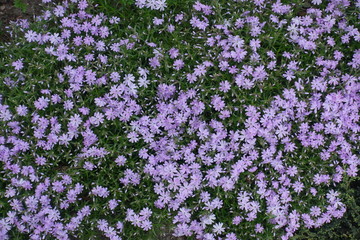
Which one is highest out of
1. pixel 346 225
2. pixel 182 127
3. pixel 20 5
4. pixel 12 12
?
pixel 12 12

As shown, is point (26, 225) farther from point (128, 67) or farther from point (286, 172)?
point (286, 172)

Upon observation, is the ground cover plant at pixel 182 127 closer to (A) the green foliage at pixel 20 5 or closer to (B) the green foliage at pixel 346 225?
(B) the green foliage at pixel 346 225

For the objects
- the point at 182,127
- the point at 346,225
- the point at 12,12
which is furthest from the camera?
the point at 12,12

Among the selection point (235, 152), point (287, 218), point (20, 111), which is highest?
point (20, 111)

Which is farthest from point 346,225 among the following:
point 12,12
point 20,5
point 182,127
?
point 12,12

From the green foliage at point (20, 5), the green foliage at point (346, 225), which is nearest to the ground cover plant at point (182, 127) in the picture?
the green foliage at point (346, 225)

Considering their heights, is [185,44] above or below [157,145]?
above

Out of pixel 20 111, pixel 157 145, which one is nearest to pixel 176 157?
pixel 157 145

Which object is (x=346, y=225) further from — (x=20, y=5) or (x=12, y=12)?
(x=12, y=12)
